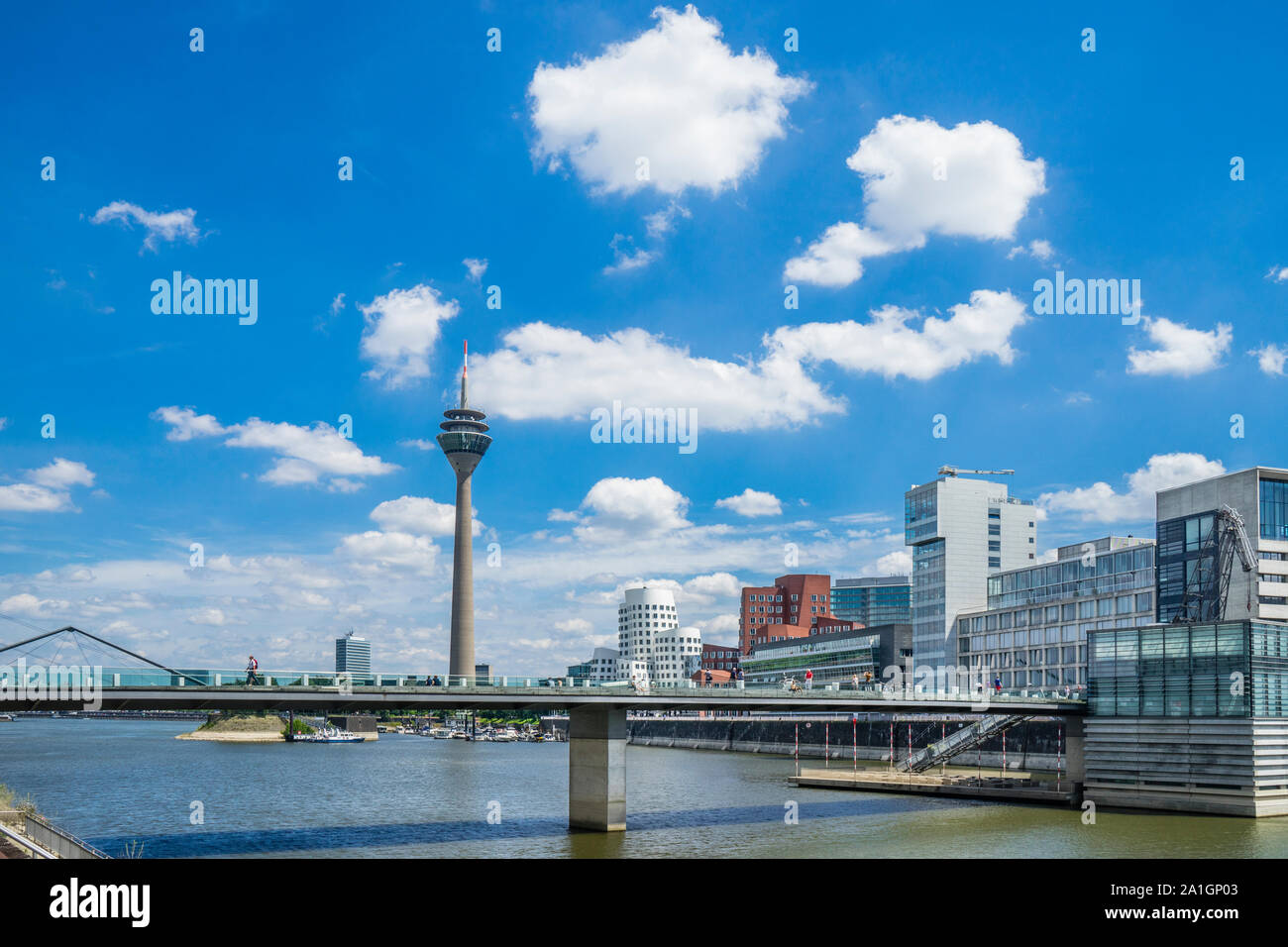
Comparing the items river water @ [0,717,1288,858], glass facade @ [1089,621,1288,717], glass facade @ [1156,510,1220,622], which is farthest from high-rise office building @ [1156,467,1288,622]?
river water @ [0,717,1288,858]

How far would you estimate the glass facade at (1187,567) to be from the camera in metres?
103

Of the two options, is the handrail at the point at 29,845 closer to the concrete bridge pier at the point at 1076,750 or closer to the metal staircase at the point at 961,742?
the concrete bridge pier at the point at 1076,750

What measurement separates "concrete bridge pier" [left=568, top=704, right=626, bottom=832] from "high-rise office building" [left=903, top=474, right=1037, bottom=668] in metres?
119

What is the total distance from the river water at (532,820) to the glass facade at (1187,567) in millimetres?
39501

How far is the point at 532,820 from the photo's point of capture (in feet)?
214

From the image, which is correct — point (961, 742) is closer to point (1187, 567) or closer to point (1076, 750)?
point (1076, 750)

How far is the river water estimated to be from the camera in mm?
53094

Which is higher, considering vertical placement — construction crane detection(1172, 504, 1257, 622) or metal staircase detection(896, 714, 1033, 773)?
construction crane detection(1172, 504, 1257, 622)

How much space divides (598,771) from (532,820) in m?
7.89

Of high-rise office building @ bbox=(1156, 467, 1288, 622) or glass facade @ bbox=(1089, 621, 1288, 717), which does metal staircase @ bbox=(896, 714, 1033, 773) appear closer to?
glass facade @ bbox=(1089, 621, 1288, 717)

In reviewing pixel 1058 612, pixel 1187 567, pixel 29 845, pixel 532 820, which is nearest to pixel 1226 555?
pixel 1187 567

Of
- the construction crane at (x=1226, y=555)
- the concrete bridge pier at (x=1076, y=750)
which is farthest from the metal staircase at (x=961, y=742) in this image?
the construction crane at (x=1226, y=555)
